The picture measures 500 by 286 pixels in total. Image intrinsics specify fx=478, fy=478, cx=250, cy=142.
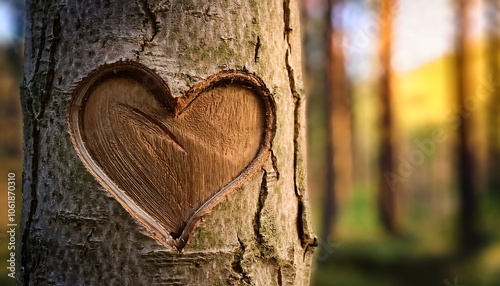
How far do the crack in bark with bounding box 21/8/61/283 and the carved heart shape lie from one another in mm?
71

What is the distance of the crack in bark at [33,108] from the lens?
0.86m

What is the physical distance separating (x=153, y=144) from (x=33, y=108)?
0.81 ft

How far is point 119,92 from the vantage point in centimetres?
84

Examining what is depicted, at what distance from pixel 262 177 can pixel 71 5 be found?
1.50ft

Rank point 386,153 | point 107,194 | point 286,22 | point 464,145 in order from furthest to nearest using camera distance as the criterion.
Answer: point 386,153 → point 464,145 → point 286,22 → point 107,194

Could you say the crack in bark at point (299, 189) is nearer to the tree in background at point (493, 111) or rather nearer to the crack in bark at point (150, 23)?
the crack in bark at point (150, 23)

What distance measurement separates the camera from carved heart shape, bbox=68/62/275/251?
833mm

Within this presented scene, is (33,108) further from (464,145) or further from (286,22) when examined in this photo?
(464,145)

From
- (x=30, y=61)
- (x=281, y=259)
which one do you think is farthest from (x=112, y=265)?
(x=30, y=61)

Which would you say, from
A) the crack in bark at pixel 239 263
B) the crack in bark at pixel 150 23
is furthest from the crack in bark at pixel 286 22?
the crack in bark at pixel 239 263

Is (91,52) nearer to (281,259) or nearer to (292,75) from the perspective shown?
(292,75)

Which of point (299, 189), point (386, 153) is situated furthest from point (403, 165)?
point (299, 189)

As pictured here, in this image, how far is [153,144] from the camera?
843mm

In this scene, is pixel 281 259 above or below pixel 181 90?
below
